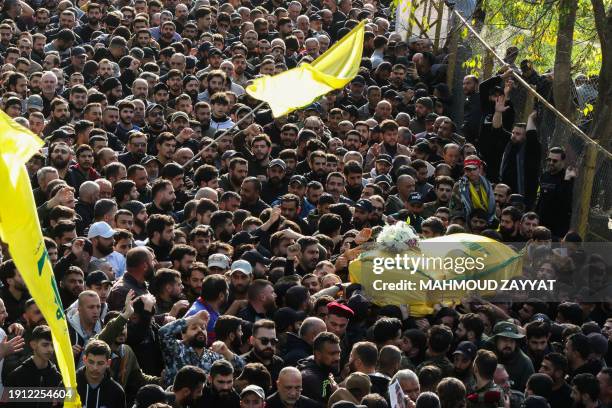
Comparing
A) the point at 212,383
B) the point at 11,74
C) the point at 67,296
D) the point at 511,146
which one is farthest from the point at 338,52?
the point at 212,383

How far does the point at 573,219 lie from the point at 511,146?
56.6 inches

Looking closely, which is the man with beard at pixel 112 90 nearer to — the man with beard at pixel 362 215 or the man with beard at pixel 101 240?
the man with beard at pixel 362 215

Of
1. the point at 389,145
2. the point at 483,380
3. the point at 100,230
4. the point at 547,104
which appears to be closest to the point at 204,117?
the point at 389,145

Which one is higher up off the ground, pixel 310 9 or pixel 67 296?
pixel 310 9

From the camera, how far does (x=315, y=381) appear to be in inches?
445

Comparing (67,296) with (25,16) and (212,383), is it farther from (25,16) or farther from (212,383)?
(25,16)

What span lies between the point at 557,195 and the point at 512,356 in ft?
13.8

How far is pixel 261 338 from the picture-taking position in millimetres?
11500

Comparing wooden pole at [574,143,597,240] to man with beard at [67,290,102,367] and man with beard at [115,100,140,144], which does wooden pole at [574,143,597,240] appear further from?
man with beard at [67,290,102,367]

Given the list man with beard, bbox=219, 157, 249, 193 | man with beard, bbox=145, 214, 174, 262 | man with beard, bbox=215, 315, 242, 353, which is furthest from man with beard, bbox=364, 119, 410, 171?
man with beard, bbox=215, 315, 242, 353

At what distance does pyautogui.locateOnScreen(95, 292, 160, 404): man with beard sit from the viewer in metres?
10.9

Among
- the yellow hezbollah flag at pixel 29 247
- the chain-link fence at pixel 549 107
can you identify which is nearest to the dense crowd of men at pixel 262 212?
the chain-link fence at pixel 549 107

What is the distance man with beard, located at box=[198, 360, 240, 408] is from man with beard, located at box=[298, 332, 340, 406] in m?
0.89

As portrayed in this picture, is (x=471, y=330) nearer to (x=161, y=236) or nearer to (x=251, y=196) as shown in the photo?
(x=161, y=236)
